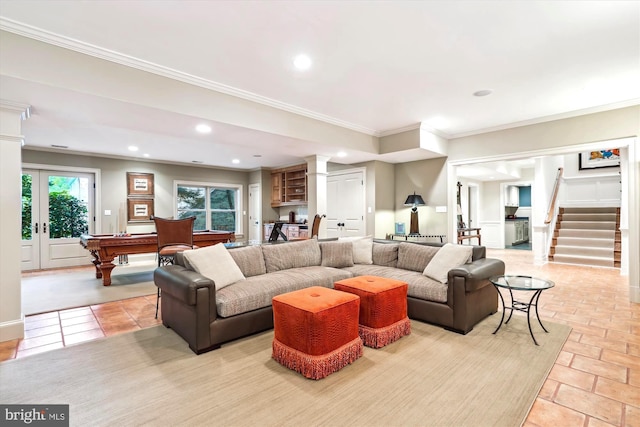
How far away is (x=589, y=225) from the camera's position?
7.66 meters

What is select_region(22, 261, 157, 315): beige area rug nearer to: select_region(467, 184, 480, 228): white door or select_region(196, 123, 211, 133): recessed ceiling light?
select_region(196, 123, 211, 133): recessed ceiling light

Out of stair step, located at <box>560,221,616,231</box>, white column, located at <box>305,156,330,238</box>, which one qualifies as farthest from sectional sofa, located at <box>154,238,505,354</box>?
stair step, located at <box>560,221,616,231</box>

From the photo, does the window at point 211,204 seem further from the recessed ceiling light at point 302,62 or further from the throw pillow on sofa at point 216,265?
the recessed ceiling light at point 302,62

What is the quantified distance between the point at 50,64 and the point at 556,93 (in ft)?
17.8

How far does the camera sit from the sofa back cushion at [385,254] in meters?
4.09

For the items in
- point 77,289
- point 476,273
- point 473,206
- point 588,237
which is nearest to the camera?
point 476,273

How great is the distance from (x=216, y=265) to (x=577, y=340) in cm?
349

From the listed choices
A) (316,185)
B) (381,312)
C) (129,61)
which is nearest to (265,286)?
(381,312)

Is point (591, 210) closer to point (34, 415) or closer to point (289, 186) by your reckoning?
point (289, 186)

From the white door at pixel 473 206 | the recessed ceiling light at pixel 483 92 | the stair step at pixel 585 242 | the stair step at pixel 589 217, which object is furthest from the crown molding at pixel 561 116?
the white door at pixel 473 206

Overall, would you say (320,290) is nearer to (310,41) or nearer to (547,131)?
(310,41)

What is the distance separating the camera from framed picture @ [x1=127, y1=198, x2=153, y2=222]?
7.42 metres

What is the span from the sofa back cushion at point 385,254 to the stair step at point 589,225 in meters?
6.55

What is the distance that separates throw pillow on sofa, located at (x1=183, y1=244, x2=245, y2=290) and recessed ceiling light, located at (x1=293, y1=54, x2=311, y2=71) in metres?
2.04
